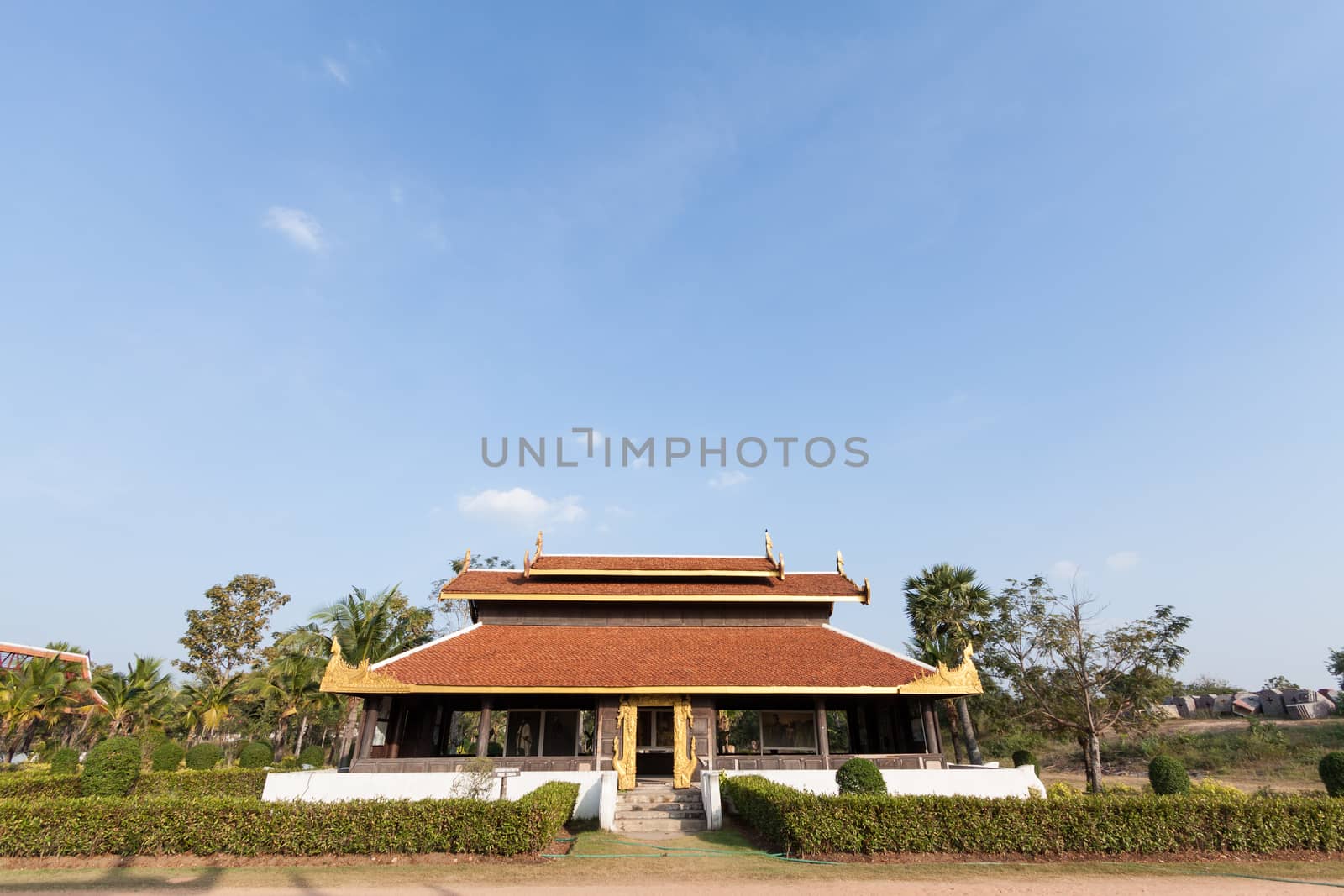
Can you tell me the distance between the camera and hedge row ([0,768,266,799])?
19.2m

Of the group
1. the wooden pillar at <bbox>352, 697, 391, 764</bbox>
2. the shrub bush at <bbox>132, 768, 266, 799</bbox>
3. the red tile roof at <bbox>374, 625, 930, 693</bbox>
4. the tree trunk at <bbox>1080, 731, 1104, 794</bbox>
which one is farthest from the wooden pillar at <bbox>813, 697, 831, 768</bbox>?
the shrub bush at <bbox>132, 768, 266, 799</bbox>

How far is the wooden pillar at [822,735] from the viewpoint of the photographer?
17.8 metres

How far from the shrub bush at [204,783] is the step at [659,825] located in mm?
13055

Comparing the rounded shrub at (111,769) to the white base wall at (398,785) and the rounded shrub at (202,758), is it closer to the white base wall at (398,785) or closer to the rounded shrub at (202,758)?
the rounded shrub at (202,758)

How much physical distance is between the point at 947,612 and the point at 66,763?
33884mm

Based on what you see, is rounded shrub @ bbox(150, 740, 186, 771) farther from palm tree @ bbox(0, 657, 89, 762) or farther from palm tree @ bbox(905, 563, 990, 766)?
palm tree @ bbox(905, 563, 990, 766)

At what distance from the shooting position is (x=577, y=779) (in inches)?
645

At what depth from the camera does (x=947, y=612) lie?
2983 centimetres

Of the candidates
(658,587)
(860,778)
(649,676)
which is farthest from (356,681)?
(860,778)

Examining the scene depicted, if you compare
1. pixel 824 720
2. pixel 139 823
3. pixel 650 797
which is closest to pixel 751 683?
pixel 824 720

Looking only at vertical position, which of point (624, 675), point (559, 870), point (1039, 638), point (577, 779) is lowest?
point (559, 870)

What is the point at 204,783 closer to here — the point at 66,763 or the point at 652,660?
the point at 66,763

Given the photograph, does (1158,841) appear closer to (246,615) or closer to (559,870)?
(559,870)

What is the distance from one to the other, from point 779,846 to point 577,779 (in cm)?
630
